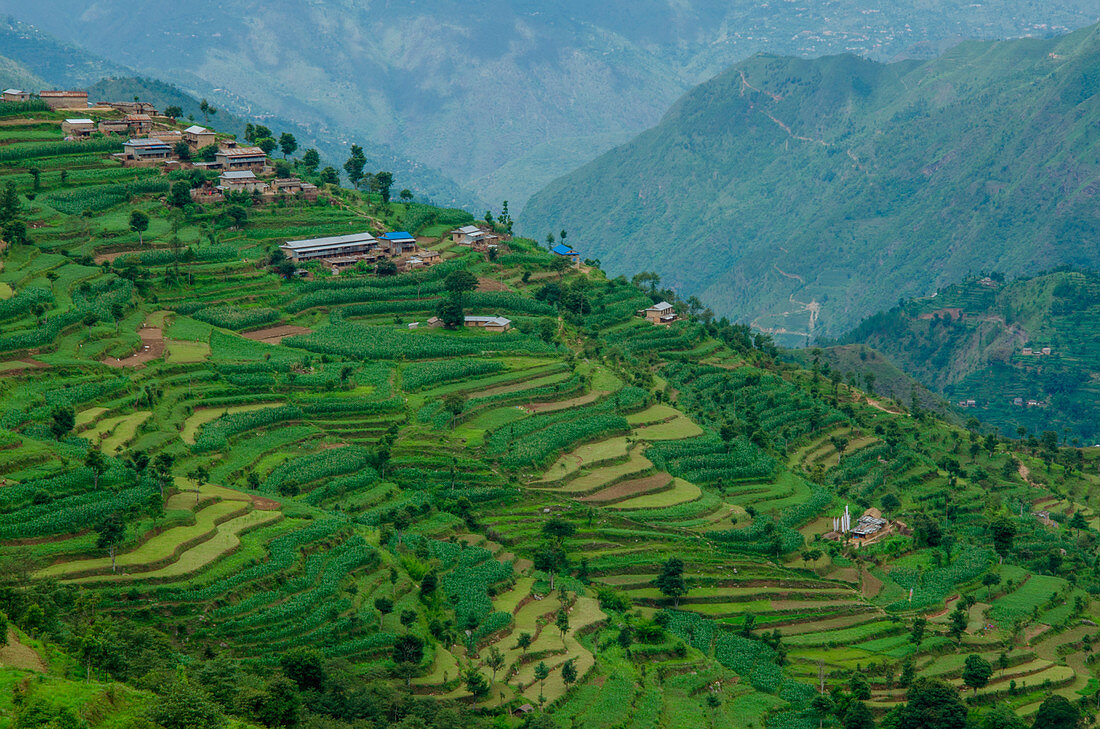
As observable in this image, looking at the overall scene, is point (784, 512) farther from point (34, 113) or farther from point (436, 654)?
point (34, 113)

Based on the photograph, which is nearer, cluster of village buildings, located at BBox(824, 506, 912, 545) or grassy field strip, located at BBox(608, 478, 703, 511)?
grassy field strip, located at BBox(608, 478, 703, 511)

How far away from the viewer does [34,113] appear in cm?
8388

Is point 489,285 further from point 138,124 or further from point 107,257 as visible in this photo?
point 138,124

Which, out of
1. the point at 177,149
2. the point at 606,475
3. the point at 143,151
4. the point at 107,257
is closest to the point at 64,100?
the point at 143,151

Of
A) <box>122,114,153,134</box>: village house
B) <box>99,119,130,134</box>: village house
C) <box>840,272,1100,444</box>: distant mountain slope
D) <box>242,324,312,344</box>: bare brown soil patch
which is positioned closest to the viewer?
<box>242,324,312,344</box>: bare brown soil patch

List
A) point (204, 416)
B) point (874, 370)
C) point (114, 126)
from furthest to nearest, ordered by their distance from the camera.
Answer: point (874, 370) → point (114, 126) → point (204, 416)

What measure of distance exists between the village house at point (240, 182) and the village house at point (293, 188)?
0.86 metres

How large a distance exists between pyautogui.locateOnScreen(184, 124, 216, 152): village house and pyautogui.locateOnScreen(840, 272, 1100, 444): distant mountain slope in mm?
73534

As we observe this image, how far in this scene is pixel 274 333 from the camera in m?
65.9

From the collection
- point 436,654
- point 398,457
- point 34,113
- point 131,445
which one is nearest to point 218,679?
point 436,654

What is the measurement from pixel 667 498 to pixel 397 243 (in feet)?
94.0

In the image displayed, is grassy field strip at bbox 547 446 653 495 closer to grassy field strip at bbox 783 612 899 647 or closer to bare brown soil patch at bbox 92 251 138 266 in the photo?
grassy field strip at bbox 783 612 899 647

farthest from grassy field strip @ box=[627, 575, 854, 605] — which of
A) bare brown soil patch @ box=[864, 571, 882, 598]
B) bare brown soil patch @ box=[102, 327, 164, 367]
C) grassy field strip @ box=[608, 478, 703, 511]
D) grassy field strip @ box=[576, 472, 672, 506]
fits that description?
bare brown soil patch @ box=[102, 327, 164, 367]

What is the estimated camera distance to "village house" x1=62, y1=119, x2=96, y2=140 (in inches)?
3219
